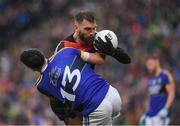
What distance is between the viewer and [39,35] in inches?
797

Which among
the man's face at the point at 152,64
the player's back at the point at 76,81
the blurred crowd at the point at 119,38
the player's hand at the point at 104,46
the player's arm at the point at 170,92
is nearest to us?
the player's hand at the point at 104,46

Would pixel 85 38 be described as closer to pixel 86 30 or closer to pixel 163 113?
pixel 86 30

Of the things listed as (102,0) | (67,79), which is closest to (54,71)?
(67,79)

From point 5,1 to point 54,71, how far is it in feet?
44.7

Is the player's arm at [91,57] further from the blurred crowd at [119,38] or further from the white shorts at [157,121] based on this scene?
the blurred crowd at [119,38]

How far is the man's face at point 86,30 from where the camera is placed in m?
8.74

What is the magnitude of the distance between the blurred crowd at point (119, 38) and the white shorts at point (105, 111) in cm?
572

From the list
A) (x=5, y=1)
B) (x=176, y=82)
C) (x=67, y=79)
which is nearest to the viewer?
(x=67, y=79)

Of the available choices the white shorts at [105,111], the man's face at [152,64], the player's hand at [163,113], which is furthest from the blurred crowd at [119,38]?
the white shorts at [105,111]

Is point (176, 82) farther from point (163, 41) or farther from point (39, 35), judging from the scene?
point (39, 35)

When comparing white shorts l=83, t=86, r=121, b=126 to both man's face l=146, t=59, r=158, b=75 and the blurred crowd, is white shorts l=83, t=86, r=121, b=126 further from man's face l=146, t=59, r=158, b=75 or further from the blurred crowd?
the blurred crowd

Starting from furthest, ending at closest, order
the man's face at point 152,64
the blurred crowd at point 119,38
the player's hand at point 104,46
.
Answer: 1. the blurred crowd at point 119,38
2. the man's face at point 152,64
3. the player's hand at point 104,46

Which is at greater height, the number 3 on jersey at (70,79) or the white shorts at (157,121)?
the number 3 on jersey at (70,79)

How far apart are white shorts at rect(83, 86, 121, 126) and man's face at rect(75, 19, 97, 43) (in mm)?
679
